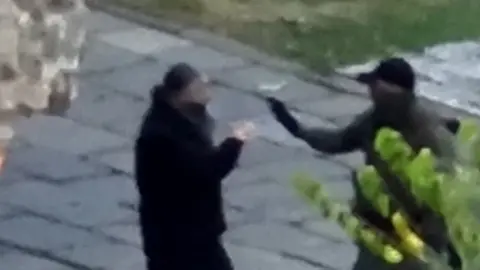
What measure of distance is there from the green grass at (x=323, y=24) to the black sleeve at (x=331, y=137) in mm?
72

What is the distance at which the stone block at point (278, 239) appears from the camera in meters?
1.13

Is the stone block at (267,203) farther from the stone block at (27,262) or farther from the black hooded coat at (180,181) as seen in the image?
the stone block at (27,262)

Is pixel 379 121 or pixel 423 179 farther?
pixel 379 121

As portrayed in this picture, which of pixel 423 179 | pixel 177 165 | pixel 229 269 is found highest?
pixel 423 179

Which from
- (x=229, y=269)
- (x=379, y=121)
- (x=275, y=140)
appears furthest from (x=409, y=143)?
(x=229, y=269)

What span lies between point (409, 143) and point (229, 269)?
0.26m

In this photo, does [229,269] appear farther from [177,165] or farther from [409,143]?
[409,143]

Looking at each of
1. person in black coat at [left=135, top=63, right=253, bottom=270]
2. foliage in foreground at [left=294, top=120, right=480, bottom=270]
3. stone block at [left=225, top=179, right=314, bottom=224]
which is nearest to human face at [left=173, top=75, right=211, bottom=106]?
person in black coat at [left=135, top=63, right=253, bottom=270]

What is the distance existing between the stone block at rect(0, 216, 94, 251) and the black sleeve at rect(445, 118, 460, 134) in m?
0.44

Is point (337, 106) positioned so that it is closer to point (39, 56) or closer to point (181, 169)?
point (181, 169)

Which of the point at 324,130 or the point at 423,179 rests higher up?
the point at 423,179

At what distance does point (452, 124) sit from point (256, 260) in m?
0.29

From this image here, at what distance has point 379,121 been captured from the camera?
1.14m

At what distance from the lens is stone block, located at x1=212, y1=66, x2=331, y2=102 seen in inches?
44.6
